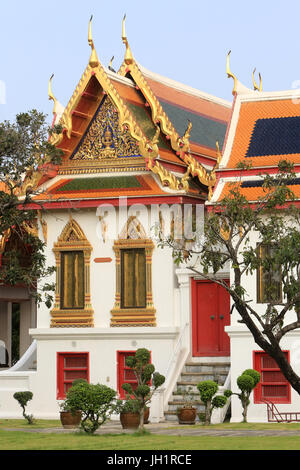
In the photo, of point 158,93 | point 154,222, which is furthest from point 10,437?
point 158,93

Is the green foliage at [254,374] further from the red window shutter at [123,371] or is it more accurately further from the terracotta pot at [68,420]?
the red window shutter at [123,371]

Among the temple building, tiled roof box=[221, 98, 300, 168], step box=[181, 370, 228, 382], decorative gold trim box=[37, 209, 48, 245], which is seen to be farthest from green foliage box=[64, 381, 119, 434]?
decorative gold trim box=[37, 209, 48, 245]

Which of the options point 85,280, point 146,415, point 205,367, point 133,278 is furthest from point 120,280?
point 146,415

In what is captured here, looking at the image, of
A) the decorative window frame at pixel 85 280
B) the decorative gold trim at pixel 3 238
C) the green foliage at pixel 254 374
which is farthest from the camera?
the decorative gold trim at pixel 3 238

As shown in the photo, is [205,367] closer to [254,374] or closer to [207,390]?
[254,374]

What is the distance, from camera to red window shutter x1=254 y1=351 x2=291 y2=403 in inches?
1105

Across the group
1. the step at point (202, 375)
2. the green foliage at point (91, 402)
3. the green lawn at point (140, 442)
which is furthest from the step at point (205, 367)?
the green lawn at point (140, 442)

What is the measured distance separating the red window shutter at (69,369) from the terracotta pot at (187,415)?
164 inches

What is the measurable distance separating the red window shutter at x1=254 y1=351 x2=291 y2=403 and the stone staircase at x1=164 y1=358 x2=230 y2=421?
115 centimetres

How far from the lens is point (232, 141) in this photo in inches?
1201

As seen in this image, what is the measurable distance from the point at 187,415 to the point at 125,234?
5.66 metres

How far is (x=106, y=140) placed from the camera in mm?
31750

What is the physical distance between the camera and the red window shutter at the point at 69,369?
3077 cm

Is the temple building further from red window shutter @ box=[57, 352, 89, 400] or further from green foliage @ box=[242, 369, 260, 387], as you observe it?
green foliage @ box=[242, 369, 260, 387]
